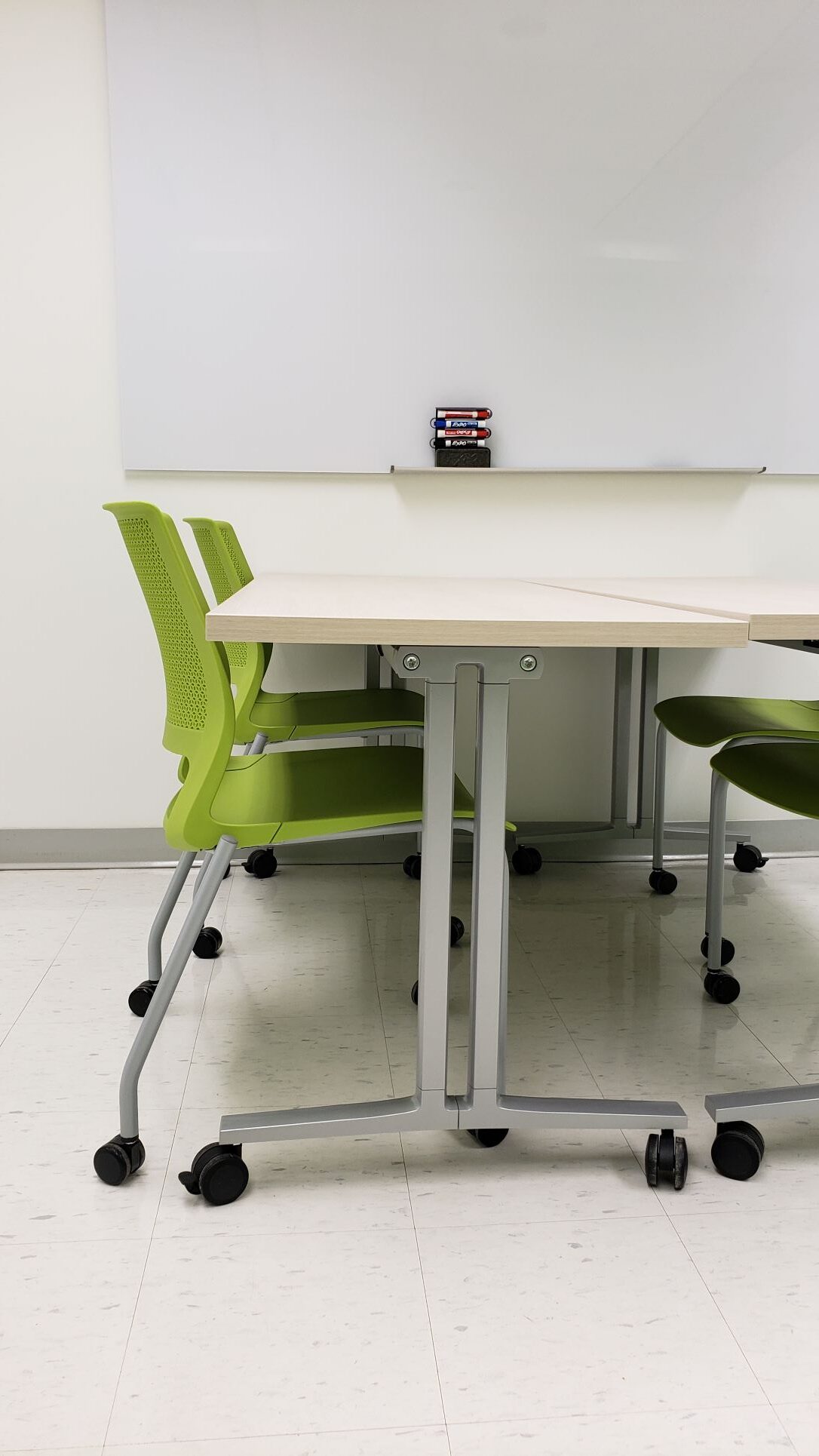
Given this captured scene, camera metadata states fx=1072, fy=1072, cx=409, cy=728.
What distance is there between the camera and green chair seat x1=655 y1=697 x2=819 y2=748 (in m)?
2.31

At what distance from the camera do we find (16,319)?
3090 millimetres

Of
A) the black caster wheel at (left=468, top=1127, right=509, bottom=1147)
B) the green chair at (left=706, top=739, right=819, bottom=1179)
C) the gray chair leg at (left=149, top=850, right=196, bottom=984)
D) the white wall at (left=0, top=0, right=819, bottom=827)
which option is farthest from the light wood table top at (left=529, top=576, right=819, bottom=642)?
the gray chair leg at (left=149, top=850, right=196, bottom=984)

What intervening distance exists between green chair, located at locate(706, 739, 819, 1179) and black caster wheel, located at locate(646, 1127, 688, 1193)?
0.08m

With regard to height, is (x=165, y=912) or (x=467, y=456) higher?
(x=467, y=456)

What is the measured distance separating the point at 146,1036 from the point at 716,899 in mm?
1281

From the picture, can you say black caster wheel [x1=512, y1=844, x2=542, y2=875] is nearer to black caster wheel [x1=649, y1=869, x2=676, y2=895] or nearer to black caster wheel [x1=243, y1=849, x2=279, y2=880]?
black caster wheel [x1=649, y1=869, x2=676, y2=895]

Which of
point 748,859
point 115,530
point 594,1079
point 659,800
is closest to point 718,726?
point 659,800

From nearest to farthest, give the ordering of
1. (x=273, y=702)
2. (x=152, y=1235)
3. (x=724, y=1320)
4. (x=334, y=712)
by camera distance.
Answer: (x=724, y=1320), (x=152, y=1235), (x=334, y=712), (x=273, y=702)

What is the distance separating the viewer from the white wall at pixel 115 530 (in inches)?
119

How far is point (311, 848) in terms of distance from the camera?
11.0 ft

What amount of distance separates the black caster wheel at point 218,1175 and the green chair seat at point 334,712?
3.63 ft

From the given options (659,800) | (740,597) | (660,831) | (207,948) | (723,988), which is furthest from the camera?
(660,831)

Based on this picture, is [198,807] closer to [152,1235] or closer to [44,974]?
[152,1235]

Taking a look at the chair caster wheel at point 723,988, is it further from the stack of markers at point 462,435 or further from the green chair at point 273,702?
the stack of markers at point 462,435
